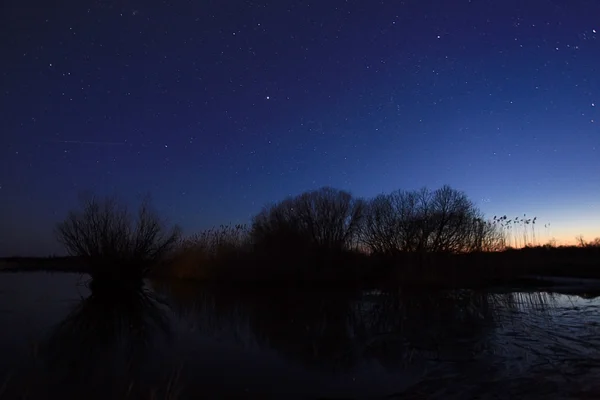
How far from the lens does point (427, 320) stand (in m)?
14.3

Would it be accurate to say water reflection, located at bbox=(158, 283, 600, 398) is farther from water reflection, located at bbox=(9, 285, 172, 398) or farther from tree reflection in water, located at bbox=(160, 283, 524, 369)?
water reflection, located at bbox=(9, 285, 172, 398)

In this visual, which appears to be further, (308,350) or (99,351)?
(99,351)

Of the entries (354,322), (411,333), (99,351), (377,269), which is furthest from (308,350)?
(377,269)

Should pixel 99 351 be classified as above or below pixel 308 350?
below

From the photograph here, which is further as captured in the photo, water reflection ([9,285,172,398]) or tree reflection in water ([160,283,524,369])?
tree reflection in water ([160,283,524,369])

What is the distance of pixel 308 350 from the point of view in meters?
10.9

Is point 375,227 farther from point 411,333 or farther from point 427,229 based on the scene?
point 411,333

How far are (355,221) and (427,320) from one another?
26984 mm

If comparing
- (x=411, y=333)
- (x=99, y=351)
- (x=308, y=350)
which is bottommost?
(x=99, y=351)

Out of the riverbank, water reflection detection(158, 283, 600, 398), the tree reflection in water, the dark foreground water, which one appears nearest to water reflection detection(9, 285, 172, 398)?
the dark foreground water

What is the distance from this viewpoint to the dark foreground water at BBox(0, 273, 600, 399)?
752cm

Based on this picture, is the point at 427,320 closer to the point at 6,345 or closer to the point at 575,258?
the point at 6,345

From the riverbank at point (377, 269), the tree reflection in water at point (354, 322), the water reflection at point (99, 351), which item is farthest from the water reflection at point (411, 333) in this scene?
the riverbank at point (377, 269)

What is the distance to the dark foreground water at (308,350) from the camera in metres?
7.52
